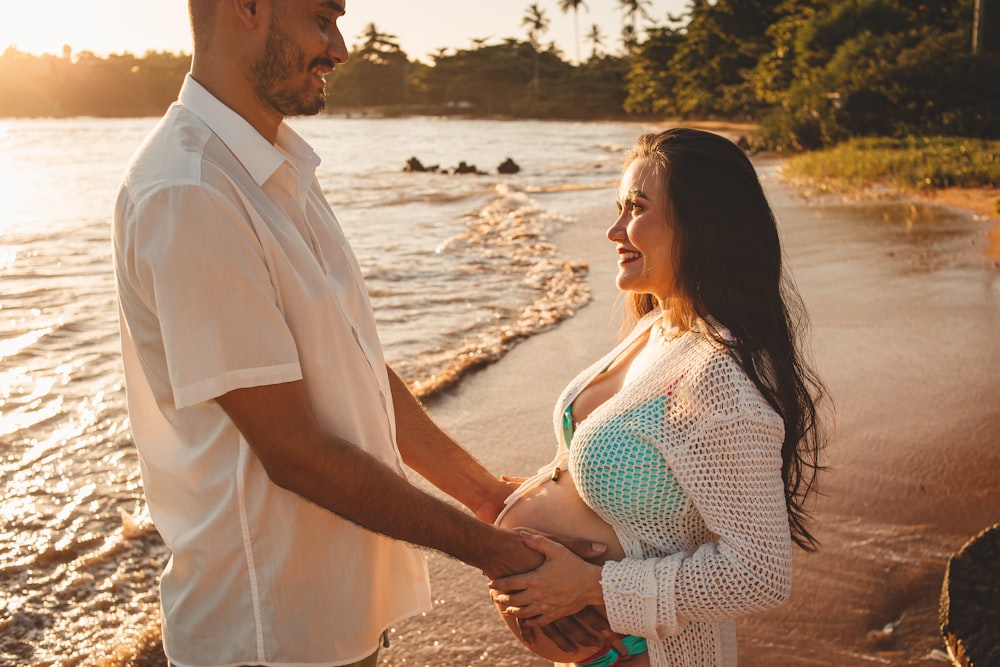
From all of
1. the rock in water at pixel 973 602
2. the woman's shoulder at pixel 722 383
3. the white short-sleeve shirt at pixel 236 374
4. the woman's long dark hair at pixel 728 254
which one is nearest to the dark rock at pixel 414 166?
the rock in water at pixel 973 602

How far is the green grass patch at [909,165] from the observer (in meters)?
16.1

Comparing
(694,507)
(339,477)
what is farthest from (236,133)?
(694,507)

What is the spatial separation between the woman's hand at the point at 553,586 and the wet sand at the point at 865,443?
4.46 feet

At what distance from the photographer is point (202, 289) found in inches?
66.7

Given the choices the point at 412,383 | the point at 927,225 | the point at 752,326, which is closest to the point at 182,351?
the point at 752,326

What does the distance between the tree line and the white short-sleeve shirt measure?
26.8m

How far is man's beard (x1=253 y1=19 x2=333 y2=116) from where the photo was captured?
6.42 ft

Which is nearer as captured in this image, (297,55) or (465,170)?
(297,55)

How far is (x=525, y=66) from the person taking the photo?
316ft

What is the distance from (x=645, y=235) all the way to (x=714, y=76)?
56321mm

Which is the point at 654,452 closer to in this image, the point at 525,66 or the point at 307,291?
the point at 307,291

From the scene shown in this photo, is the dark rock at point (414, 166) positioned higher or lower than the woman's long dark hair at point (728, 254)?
lower

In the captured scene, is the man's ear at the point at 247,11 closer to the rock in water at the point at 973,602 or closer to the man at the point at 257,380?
the man at the point at 257,380

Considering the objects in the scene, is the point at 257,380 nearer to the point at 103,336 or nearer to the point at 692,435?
the point at 692,435
